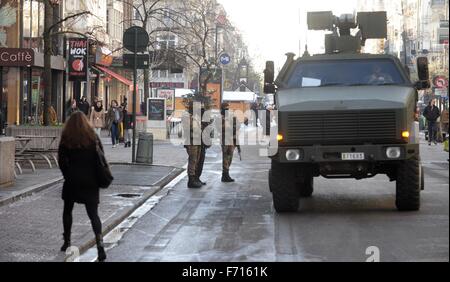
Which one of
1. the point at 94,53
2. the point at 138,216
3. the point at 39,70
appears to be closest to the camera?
the point at 138,216

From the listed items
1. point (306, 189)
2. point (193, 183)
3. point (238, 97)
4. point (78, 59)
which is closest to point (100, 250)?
point (306, 189)

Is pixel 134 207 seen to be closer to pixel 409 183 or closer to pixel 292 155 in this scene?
pixel 292 155

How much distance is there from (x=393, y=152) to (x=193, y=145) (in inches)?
242

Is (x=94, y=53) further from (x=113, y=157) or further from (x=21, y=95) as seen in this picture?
(x=113, y=157)

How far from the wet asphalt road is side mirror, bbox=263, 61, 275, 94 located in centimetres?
201

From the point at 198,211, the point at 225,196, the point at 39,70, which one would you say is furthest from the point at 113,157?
the point at 39,70

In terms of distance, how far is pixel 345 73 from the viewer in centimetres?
1297

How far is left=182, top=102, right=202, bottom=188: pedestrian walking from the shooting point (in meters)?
16.9

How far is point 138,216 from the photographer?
12594mm

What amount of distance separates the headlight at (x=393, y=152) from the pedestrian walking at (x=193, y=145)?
5970 millimetres

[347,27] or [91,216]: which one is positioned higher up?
[347,27]

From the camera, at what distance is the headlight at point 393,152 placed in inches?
458
